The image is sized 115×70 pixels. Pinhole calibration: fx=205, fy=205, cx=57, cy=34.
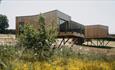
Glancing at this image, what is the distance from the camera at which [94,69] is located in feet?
47.5

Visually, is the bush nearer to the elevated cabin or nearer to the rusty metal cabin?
the rusty metal cabin

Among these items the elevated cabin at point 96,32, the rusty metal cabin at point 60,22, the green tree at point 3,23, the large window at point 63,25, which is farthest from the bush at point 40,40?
the green tree at point 3,23

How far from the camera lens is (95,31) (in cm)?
5053

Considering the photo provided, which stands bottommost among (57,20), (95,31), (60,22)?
(95,31)

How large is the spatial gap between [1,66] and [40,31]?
8.09 meters

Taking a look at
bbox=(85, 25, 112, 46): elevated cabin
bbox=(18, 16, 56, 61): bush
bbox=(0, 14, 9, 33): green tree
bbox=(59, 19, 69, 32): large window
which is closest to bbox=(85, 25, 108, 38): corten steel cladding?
bbox=(85, 25, 112, 46): elevated cabin

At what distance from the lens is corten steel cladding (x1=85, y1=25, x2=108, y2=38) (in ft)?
164

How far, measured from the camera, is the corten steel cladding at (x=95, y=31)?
50125 millimetres

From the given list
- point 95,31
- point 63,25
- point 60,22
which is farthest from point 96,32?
point 60,22

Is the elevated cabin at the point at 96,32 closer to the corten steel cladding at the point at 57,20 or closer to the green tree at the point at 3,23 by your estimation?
the corten steel cladding at the point at 57,20

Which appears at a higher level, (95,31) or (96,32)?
(95,31)

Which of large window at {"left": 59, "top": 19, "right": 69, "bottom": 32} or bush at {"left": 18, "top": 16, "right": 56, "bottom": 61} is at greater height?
large window at {"left": 59, "top": 19, "right": 69, "bottom": 32}

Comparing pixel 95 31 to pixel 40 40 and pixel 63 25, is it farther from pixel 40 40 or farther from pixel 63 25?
pixel 40 40

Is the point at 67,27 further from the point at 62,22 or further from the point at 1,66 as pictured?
the point at 1,66
